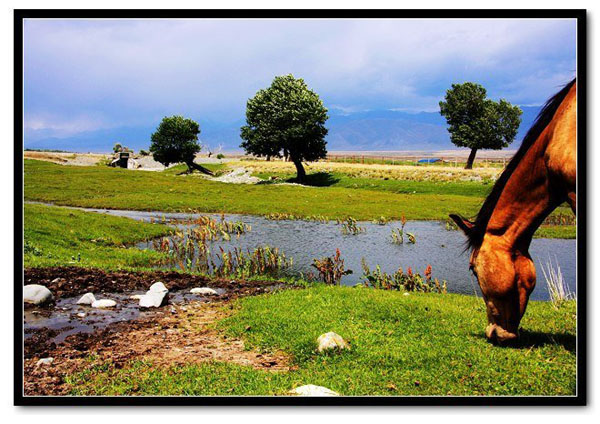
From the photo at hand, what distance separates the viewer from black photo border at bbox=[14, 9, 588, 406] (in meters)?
5.61

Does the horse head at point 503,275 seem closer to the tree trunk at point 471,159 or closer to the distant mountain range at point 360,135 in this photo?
the distant mountain range at point 360,135

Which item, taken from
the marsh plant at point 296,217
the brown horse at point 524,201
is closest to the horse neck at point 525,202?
the brown horse at point 524,201

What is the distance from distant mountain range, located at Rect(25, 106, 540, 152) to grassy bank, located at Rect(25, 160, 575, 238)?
9.48 feet

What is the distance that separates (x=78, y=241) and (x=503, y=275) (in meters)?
13.6

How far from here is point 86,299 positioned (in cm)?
957

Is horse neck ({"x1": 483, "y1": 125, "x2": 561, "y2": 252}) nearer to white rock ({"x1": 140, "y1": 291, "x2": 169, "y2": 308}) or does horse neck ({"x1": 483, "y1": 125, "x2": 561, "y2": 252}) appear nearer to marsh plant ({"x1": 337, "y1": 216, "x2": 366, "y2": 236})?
white rock ({"x1": 140, "y1": 291, "x2": 169, "y2": 308})

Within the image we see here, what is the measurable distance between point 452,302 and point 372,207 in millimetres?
14820

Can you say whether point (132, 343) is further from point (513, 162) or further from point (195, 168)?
point (195, 168)

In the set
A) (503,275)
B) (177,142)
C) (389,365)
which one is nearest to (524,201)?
(503,275)

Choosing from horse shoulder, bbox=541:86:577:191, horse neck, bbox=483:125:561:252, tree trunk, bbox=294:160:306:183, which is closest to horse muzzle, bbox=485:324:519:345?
horse neck, bbox=483:125:561:252

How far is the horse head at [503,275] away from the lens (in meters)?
5.44

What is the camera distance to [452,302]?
9711 mm
